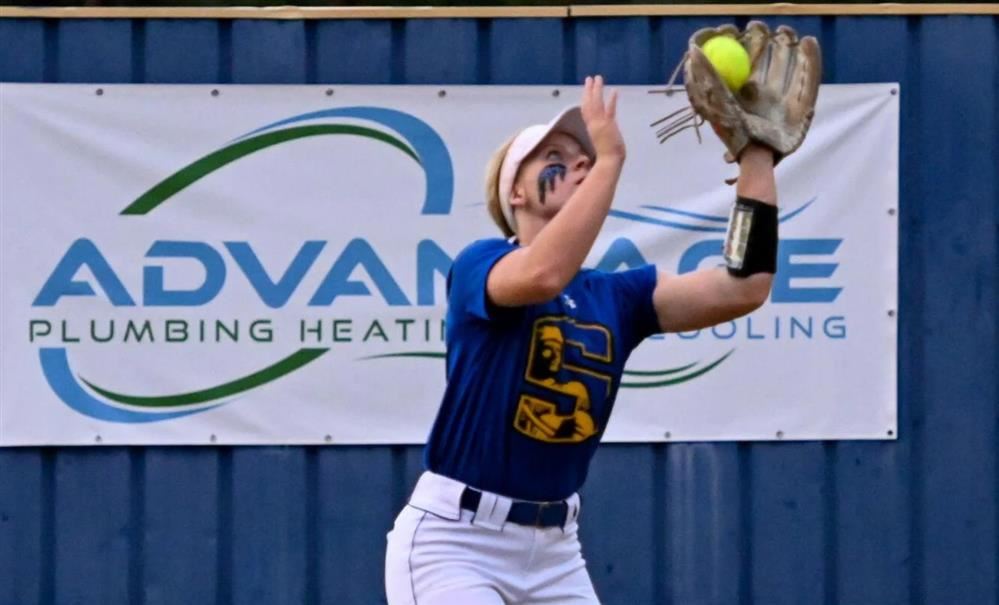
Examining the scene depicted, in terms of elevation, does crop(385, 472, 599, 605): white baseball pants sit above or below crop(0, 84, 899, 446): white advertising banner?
below

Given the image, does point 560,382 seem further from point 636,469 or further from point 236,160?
point 236,160

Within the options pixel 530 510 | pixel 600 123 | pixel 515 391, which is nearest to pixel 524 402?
pixel 515 391

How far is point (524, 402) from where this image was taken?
3850mm

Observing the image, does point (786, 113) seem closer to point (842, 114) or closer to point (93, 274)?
point (842, 114)

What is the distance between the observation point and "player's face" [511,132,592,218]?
3936mm

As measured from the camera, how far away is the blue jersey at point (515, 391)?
151 inches

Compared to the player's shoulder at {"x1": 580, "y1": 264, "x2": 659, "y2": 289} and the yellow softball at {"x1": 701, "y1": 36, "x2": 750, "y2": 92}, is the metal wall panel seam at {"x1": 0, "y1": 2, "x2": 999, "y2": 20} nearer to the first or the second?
the player's shoulder at {"x1": 580, "y1": 264, "x2": 659, "y2": 289}

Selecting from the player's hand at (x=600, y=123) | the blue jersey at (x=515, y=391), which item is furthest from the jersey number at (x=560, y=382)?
the player's hand at (x=600, y=123)

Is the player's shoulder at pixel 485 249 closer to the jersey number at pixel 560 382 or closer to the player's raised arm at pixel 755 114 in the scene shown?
the jersey number at pixel 560 382

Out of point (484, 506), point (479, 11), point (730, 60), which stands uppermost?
point (479, 11)

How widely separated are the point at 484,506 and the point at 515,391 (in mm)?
242

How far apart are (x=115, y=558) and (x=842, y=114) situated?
2.67 meters

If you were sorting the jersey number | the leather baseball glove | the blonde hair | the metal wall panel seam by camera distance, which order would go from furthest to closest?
the metal wall panel seam, the blonde hair, the jersey number, the leather baseball glove

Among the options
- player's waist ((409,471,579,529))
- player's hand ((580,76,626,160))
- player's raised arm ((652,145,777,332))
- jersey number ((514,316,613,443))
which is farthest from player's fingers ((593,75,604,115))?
player's waist ((409,471,579,529))
